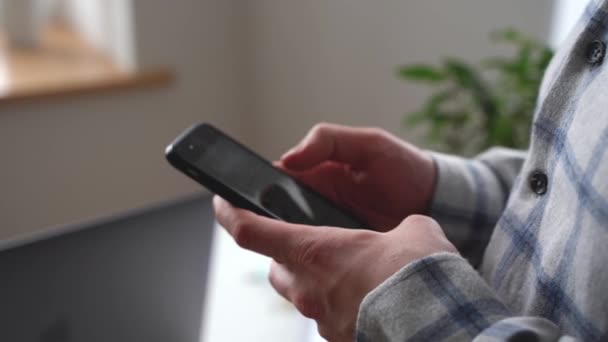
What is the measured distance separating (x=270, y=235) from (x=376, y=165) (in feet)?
0.63

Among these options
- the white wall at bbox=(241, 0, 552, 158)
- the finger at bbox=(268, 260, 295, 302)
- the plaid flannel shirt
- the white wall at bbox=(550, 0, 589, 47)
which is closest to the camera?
the plaid flannel shirt

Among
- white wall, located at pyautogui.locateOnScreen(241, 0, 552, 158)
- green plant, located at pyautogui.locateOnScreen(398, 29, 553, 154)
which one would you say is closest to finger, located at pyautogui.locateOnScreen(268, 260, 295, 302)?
green plant, located at pyautogui.locateOnScreen(398, 29, 553, 154)

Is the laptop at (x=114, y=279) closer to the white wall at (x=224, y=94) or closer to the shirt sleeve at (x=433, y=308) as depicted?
the shirt sleeve at (x=433, y=308)

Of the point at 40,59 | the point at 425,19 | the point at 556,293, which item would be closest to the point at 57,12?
the point at 40,59

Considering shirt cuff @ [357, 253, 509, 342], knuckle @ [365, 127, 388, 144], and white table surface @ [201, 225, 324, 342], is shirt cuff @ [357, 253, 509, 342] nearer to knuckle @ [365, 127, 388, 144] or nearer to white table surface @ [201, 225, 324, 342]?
knuckle @ [365, 127, 388, 144]

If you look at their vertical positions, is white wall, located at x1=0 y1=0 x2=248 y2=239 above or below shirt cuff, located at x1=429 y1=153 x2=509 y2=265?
below

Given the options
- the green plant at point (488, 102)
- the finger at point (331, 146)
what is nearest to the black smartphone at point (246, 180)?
the finger at point (331, 146)

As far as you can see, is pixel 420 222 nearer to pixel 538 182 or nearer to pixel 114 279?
pixel 538 182

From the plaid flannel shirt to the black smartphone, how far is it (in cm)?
16

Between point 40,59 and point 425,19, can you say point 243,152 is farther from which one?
point 40,59

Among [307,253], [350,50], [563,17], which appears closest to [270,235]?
Result: [307,253]

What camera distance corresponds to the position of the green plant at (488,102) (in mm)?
777

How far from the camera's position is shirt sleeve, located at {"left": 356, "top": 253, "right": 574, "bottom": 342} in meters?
0.31

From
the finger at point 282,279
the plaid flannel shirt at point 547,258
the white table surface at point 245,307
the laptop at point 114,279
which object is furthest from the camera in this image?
the white table surface at point 245,307
